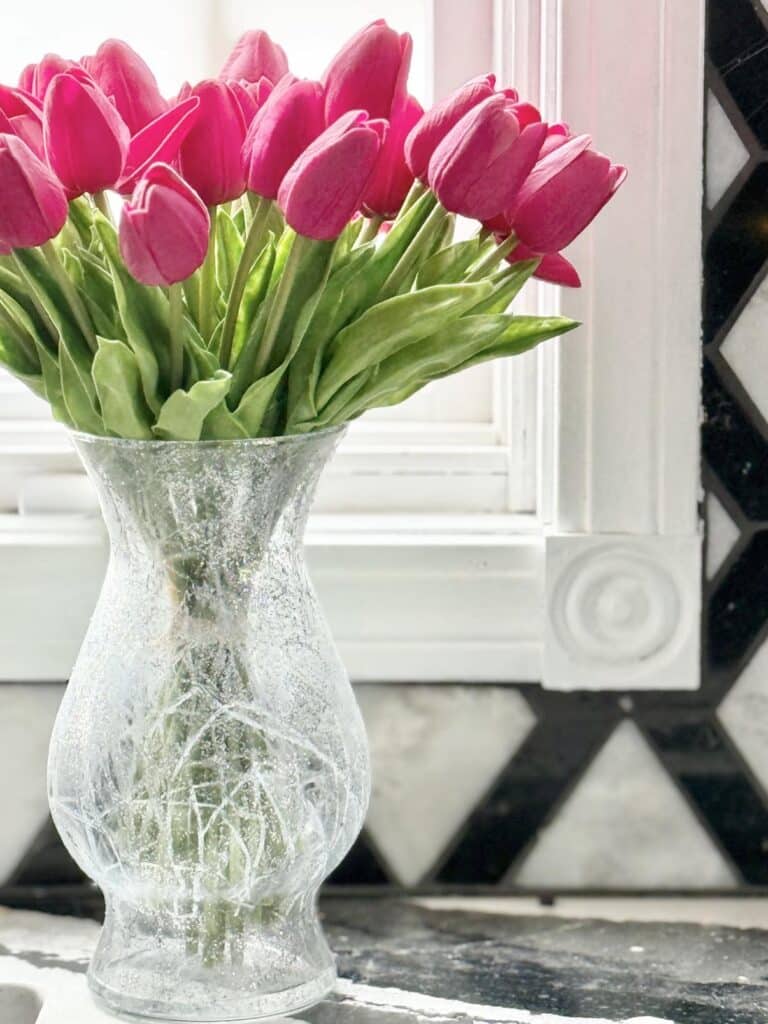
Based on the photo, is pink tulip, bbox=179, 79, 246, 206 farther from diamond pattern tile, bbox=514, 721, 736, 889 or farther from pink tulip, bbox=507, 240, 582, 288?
diamond pattern tile, bbox=514, 721, 736, 889

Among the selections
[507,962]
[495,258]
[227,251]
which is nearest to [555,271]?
[495,258]

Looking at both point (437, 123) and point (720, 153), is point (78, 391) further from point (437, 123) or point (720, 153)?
point (720, 153)

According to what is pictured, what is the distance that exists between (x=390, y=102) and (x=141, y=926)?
0.41m

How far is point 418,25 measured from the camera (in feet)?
3.25

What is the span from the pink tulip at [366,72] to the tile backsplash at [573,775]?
0.35m

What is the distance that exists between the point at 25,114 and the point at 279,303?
14 cm

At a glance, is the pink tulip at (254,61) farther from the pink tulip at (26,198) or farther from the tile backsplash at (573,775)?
the tile backsplash at (573,775)

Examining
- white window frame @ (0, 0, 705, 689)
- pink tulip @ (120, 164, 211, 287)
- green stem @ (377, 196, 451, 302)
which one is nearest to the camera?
pink tulip @ (120, 164, 211, 287)

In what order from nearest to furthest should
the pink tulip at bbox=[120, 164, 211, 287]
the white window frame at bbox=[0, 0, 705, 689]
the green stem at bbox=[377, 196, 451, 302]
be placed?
the pink tulip at bbox=[120, 164, 211, 287]
the green stem at bbox=[377, 196, 451, 302]
the white window frame at bbox=[0, 0, 705, 689]

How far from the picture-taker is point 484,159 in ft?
2.09

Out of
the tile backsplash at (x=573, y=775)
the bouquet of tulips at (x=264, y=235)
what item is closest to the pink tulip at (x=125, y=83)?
the bouquet of tulips at (x=264, y=235)

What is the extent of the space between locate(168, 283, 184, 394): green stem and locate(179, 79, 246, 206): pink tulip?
5cm

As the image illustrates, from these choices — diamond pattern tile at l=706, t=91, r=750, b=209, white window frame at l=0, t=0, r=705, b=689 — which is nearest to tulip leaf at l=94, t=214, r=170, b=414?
white window frame at l=0, t=0, r=705, b=689

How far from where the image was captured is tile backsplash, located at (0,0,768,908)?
0.93m
